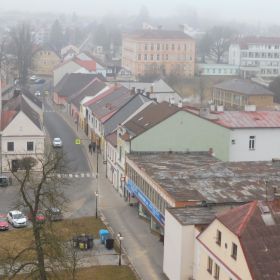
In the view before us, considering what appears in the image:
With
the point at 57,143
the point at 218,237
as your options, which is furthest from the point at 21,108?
the point at 218,237

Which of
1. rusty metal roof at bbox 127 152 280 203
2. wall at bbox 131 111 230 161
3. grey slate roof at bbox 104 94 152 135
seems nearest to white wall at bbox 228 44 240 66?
grey slate roof at bbox 104 94 152 135

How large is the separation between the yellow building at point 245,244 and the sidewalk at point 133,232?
5.44 m

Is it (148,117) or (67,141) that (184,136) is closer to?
(148,117)

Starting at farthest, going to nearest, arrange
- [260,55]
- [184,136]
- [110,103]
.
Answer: [260,55] → [110,103] → [184,136]

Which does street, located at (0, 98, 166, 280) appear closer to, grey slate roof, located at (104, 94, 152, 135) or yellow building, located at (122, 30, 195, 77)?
grey slate roof, located at (104, 94, 152, 135)

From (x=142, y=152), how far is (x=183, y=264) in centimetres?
1702

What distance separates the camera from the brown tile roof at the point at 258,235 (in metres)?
25.4

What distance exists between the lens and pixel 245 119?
173 feet

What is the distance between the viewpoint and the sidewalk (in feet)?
113

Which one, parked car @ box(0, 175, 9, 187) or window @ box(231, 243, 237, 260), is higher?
window @ box(231, 243, 237, 260)

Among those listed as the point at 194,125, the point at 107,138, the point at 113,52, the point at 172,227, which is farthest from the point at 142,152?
the point at 113,52

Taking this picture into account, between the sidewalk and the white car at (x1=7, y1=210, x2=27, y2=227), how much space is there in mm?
5361

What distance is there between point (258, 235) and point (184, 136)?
22231 mm

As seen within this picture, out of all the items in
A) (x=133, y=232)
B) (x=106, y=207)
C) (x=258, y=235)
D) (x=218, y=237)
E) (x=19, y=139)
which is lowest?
(x=106, y=207)
